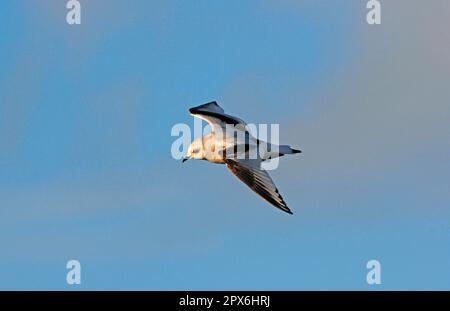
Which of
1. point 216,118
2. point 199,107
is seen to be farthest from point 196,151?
point 199,107

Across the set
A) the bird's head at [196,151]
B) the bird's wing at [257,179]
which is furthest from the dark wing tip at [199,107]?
the bird's wing at [257,179]

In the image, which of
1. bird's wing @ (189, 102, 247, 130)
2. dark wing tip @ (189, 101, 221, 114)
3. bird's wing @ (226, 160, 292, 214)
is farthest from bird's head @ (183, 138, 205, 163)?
bird's wing @ (226, 160, 292, 214)

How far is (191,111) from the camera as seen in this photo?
23.2 metres

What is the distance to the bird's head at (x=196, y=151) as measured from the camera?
22297 mm

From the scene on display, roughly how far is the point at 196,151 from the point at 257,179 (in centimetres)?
243

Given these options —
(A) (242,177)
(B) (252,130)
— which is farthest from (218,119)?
(A) (242,177)

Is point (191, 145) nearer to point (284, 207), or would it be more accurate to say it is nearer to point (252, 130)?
point (252, 130)

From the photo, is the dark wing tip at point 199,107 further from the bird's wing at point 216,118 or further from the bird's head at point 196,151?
the bird's head at point 196,151

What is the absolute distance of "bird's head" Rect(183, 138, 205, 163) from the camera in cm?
2230

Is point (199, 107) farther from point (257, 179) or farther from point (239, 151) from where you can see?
point (257, 179)

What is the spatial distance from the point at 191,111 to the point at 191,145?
947 mm

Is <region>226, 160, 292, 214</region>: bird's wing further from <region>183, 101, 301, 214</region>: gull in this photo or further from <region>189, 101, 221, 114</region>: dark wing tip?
<region>189, 101, 221, 114</region>: dark wing tip

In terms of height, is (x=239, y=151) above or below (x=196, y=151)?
below

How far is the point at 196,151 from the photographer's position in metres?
22.5
